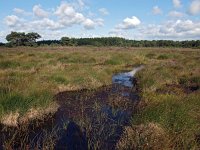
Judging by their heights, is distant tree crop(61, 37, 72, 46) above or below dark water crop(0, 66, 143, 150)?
below

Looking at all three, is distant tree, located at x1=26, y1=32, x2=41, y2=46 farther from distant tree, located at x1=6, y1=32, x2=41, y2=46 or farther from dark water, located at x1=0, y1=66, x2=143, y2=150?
dark water, located at x1=0, y1=66, x2=143, y2=150

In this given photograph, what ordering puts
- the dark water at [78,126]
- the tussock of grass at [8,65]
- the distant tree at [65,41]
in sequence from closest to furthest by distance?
the dark water at [78,126] < the tussock of grass at [8,65] < the distant tree at [65,41]

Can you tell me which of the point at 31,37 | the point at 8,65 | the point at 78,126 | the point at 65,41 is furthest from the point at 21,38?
the point at 78,126

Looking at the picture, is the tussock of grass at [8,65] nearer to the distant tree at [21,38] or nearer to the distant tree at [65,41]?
the distant tree at [21,38]

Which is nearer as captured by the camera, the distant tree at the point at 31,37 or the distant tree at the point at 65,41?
the distant tree at the point at 31,37

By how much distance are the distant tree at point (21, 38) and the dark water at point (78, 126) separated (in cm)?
8528

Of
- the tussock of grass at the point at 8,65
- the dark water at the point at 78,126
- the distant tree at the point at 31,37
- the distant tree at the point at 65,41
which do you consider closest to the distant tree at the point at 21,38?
the distant tree at the point at 31,37

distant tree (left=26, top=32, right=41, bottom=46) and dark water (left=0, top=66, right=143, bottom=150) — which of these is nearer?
dark water (left=0, top=66, right=143, bottom=150)

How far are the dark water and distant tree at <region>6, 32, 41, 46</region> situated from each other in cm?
8528

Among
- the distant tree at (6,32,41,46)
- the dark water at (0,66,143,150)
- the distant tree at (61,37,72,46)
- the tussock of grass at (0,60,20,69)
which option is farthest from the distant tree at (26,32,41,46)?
the dark water at (0,66,143,150)

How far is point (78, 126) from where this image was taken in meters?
11.3

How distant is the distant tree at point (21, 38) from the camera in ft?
320

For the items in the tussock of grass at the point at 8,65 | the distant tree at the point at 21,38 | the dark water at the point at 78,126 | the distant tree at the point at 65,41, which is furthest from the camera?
the distant tree at the point at 65,41

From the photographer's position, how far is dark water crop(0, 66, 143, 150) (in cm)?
955
